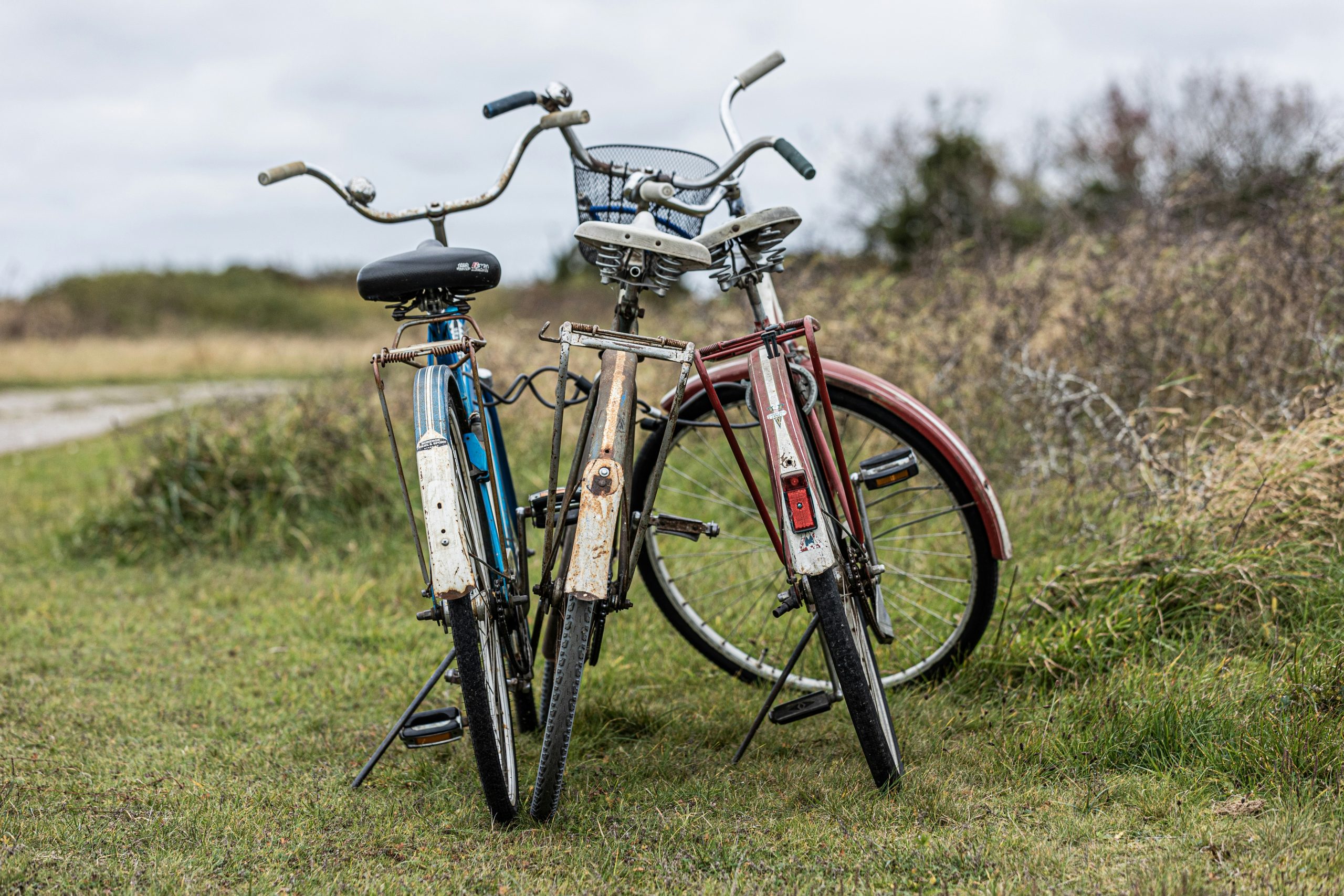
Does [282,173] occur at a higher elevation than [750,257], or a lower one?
higher

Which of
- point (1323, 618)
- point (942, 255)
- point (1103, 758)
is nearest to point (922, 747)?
point (1103, 758)

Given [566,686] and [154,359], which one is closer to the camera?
[566,686]

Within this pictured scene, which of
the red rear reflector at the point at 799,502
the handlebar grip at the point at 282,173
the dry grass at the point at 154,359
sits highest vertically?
the dry grass at the point at 154,359

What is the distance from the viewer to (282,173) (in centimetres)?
261

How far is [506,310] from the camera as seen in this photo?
16625 millimetres

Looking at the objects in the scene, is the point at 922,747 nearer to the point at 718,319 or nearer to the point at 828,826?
the point at 828,826

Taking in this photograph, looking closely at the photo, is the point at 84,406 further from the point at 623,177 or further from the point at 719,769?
the point at 719,769

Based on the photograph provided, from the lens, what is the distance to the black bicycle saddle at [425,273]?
2.38 m

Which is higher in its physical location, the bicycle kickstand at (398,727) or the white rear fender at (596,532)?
the white rear fender at (596,532)

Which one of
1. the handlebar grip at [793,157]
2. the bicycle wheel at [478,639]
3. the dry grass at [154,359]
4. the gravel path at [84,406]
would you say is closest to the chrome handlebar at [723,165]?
the handlebar grip at [793,157]

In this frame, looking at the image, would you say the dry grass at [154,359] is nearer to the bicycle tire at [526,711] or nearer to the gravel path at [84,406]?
the gravel path at [84,406]

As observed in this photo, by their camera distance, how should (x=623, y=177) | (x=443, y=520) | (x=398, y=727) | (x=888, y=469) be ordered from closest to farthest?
(x=443, y=520) < (x=398, y=727) < (x=888, y=469) < (x=623, y=177)

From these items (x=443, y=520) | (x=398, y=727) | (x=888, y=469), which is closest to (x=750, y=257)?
(x=888, y=469)

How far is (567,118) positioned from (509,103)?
26 centimetres
